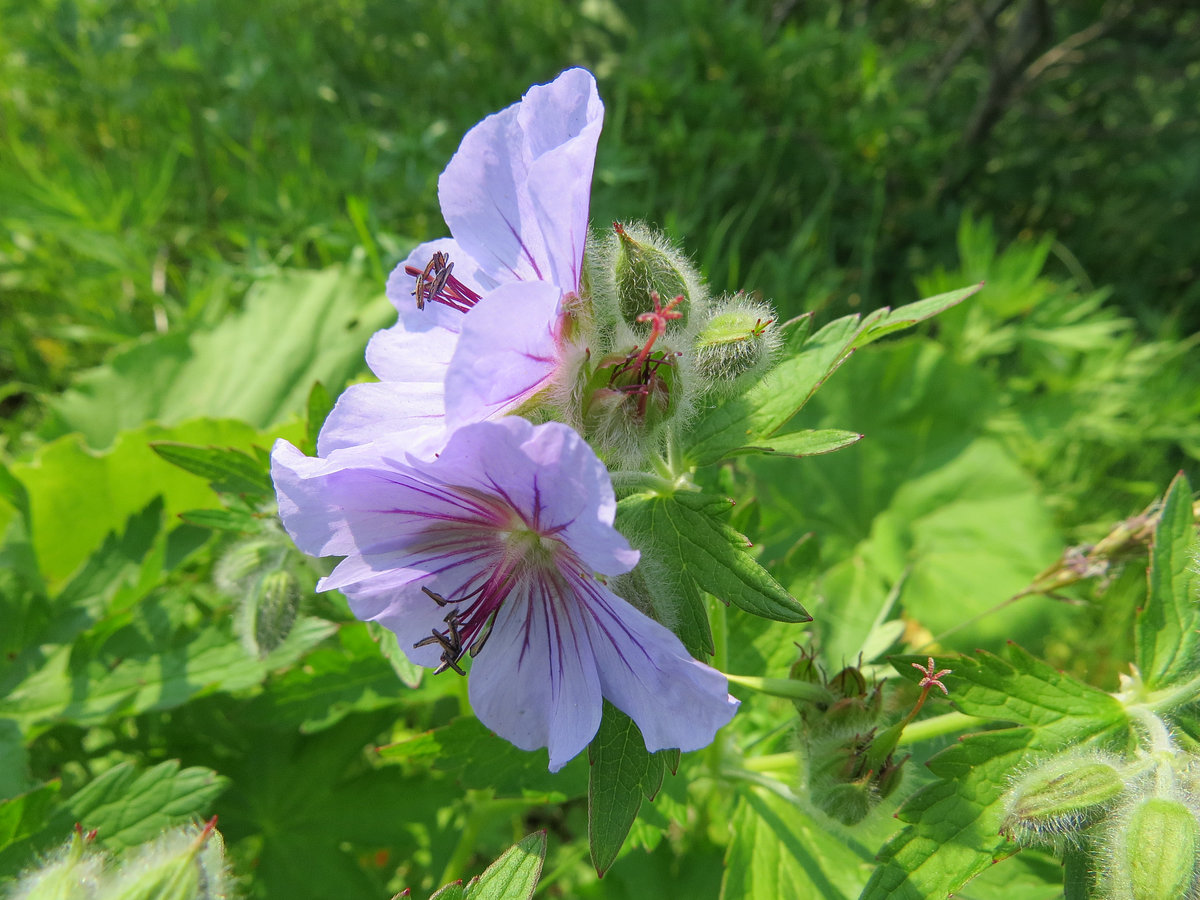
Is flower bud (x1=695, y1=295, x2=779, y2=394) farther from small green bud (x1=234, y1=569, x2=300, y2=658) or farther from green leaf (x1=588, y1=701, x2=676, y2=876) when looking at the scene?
small green bud (x1=234, y1=569, x2=300, y2=658)

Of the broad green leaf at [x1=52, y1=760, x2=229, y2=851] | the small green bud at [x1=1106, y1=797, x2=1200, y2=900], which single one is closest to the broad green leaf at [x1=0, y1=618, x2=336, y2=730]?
the broad green leaf at [x1=52, y1=760, x2=229, y2=851]

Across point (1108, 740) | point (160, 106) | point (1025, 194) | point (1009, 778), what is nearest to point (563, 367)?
point (1009, 778)

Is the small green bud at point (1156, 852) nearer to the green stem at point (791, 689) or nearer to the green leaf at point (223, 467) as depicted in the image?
the green stem at point (791, 689)

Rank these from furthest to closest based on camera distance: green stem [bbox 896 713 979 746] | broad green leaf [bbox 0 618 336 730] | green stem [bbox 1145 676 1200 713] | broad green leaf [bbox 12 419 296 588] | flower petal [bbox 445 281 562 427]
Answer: broad green leaf [bbox 12 419 296 588]
broad green leaf [bbox 0 618 336 730]
green stem [bbox 896 713 979 746]
green stem [bbox 1145 676 1200 713]
flower petal [bbox 445 281 562 427]

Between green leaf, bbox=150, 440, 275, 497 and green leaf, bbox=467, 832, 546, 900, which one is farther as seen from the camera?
green leaf, bbox=150, 440, 275, 497

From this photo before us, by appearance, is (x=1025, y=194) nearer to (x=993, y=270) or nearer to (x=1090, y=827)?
(x=993, y=270)

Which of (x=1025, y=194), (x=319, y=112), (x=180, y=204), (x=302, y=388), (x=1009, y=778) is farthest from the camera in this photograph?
(x=1025, y=194)

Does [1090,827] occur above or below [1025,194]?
above
